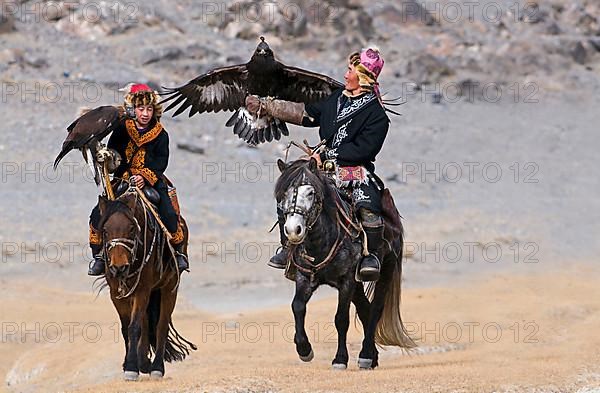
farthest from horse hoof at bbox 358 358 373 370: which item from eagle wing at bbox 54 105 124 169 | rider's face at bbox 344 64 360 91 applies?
eagle wing at bbox 54 105 124 169

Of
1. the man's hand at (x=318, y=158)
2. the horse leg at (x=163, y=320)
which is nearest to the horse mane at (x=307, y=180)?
the man's hand at (x=318, y=158)

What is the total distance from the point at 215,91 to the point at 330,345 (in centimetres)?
354

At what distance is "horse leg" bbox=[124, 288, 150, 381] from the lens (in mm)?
10266

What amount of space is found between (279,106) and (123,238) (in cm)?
201

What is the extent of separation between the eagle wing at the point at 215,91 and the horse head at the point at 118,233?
67.8 inches

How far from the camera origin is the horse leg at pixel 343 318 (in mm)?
10406

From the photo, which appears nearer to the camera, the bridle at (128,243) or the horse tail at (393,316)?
the bridle at (128,243)

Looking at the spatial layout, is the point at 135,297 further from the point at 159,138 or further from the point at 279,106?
the point at 279,106

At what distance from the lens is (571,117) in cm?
3603

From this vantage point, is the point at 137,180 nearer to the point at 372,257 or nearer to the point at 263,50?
the point at 263,50

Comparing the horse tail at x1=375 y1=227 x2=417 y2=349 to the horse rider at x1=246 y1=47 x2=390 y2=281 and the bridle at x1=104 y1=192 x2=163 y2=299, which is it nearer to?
the horse rider at x1=246 y1=47 x2=390 y2=281

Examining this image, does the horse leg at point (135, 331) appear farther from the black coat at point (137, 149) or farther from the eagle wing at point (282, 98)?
the eagle wing at point (282, 98)

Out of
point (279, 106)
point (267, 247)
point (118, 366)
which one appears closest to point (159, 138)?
point (279, 106)

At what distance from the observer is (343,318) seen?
34.4ft
